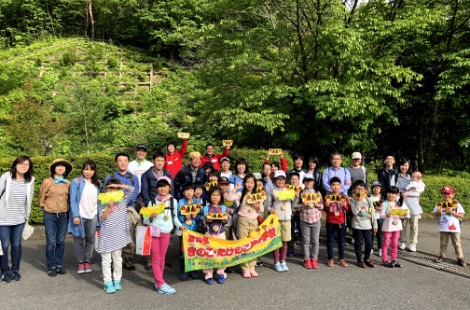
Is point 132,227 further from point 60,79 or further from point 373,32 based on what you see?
point 60,79

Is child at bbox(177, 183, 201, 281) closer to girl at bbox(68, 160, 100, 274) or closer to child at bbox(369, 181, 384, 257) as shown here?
girl at bbox(68, 160, 100, 274)

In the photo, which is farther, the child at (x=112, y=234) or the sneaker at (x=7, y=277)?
the sneaker at (x=7, y=277)

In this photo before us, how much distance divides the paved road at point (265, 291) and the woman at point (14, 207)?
32 centimetres

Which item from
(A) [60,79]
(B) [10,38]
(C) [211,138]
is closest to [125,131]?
(C) [211,138]

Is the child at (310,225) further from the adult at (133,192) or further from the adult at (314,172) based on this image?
the adult at (133,192)

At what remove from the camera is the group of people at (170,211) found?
189 inches

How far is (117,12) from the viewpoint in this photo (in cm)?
3180

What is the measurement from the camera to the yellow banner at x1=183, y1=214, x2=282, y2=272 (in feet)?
16.3

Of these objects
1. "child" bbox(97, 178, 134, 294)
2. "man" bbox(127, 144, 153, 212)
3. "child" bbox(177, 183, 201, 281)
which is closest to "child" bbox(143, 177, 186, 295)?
"child" bbox(177, 183, 201, 281)

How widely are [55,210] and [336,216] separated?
Result: 4.55 metres

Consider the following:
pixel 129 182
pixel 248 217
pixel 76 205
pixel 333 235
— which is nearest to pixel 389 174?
pixel 333 235

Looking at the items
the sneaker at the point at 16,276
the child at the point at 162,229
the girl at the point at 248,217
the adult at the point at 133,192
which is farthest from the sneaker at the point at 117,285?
the girl at the point at 248,217

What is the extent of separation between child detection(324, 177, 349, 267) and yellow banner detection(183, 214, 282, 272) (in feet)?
3.42

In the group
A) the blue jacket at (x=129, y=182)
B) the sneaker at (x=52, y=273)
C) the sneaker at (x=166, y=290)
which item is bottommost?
the sneaker at (x=52, y=273)
